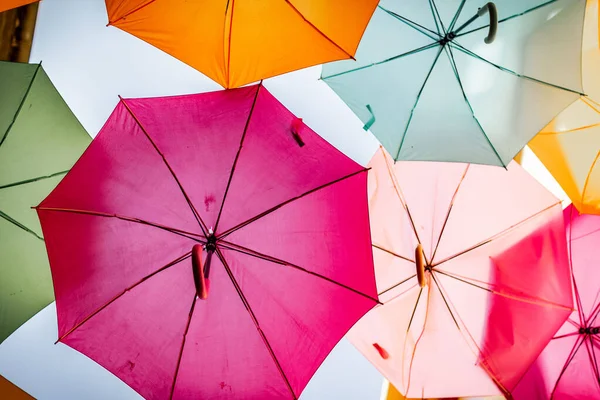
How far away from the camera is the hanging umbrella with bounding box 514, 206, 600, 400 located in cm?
306

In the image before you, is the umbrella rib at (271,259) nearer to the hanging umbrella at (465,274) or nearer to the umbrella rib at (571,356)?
the hanging umbrella at (465,274)

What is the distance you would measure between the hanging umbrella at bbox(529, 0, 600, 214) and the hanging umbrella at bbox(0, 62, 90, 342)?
2746 mm

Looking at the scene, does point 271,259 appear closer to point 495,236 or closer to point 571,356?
point 495,236

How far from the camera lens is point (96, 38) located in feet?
11.3

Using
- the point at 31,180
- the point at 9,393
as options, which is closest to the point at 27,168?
the point at 31,180

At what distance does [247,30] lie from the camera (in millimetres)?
2695

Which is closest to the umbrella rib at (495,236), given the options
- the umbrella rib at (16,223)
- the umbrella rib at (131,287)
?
the umbrella rib at (131,287)

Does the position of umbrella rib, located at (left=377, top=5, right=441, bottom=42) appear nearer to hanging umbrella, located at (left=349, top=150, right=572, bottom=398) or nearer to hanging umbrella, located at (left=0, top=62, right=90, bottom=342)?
hanging umbrella, located at (left=349, top=150, right=572, bottom=398)

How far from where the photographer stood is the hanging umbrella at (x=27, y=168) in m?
2.79

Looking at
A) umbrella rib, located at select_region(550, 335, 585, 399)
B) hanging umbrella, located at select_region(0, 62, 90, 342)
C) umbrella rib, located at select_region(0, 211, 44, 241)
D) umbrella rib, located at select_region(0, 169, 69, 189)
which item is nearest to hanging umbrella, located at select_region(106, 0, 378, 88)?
hanging umbrella, located at select_region(0, 62, 90, 342)

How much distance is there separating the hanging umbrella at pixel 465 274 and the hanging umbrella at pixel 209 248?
0.36 m

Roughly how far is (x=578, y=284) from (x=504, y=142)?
1.02m

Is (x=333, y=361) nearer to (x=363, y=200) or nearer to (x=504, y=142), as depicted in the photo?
(x=363, y=200)

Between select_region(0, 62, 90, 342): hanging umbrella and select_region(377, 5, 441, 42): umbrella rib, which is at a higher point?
select_region(377, 5, 441, 42): umbrella rib
